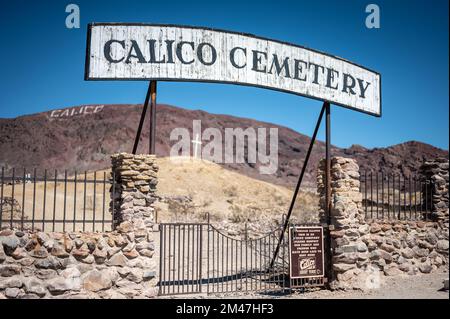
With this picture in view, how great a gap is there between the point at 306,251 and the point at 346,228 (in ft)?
3.59

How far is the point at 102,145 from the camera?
58.7 metres

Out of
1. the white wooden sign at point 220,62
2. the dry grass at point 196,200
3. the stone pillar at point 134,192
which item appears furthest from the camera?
the dry grass at point 196,200

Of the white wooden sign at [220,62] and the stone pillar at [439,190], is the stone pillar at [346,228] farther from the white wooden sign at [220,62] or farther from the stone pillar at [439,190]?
the stone pillar at [439,190]

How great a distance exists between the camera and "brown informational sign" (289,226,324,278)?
9.84 metres

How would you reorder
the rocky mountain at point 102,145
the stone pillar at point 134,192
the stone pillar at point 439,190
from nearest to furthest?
the stone pillar at point 134,192, the stone pillar at point 439,190, the rocky mountain at point 102,145

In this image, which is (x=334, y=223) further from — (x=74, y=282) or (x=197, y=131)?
(x=197, y=131)

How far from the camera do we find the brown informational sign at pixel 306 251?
9844 millimetres

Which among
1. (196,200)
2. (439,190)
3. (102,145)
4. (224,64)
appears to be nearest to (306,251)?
(224,64)

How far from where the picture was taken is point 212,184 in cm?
3622

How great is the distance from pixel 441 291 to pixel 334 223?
2.60 meters

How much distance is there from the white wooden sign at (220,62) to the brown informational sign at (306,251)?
3226 mm

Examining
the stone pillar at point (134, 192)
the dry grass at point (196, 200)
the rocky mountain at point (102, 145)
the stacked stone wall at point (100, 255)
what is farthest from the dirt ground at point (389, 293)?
the rocky mountain at point (102, 145)

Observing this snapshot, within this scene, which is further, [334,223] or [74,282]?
[334,223]

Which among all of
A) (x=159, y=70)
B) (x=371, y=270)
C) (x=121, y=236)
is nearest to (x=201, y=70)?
(x=159, y=70)
